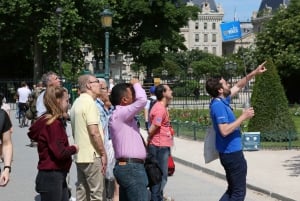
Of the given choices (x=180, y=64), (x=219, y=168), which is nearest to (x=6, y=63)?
(x=219, y=168)

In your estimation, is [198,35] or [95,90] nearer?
[95,90]

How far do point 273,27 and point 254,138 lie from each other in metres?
41.6

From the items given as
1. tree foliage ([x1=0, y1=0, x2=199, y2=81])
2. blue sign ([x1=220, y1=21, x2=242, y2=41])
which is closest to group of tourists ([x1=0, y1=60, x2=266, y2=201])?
blue sign ([x1=220, y1=21, x2=242, y2=41])

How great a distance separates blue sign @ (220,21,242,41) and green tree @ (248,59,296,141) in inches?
62.7

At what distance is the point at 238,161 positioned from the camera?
7.48 m

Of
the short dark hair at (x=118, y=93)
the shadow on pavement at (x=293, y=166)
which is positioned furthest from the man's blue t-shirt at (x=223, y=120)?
the shadow on pavement at (x=293, y=166)

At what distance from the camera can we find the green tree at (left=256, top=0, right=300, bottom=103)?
52.2 metres

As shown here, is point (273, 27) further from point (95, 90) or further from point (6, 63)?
point (95, 90)

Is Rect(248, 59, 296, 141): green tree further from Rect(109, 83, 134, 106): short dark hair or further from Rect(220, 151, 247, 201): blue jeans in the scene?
Rect(109, 83, 134, 106): short dark hair

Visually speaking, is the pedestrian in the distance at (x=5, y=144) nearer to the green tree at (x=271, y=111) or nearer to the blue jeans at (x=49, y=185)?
the blue jeans at (x=49, y=185)

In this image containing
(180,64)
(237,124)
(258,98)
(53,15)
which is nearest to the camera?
(237,124)

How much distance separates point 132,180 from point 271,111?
1278cm

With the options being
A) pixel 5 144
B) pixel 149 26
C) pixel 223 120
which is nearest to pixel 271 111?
pixel 223 120

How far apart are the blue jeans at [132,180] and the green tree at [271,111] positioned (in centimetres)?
1250
